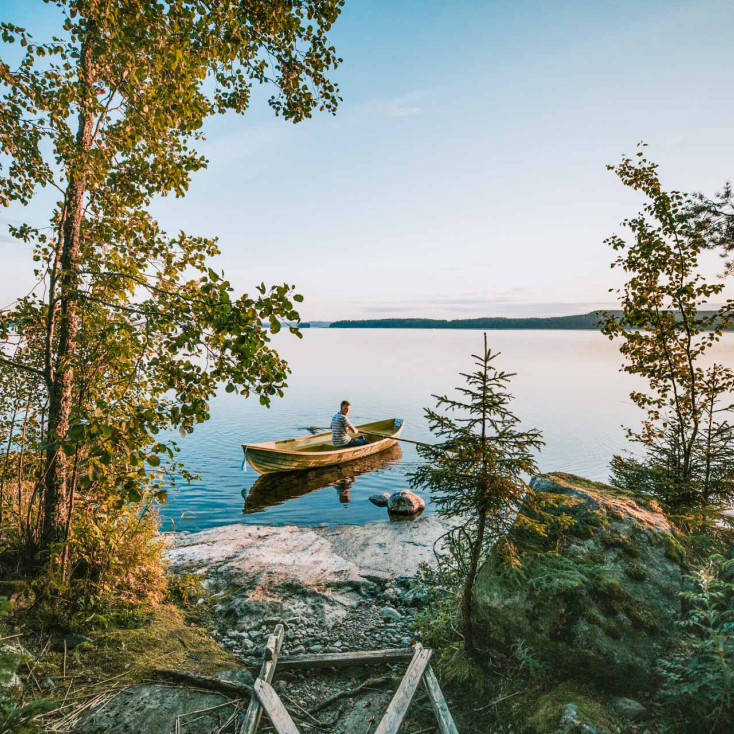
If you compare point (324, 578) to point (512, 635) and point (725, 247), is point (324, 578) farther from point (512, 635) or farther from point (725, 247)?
point (725, 247)

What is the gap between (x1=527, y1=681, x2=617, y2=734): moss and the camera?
350cm

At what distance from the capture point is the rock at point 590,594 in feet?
13.0

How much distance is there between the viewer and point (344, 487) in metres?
17.0

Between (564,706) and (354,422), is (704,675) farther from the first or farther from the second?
(354,422)

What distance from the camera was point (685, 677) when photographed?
3637 millimetres

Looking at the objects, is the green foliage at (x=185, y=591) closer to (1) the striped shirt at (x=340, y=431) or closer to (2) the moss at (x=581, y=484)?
(2) the moss at (x=581, y=484)

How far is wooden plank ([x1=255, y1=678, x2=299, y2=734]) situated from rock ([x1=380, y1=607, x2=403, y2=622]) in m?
2.42

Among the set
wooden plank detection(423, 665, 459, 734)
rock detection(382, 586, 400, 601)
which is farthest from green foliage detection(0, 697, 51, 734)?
rock detection(382, 586, 400, 601)

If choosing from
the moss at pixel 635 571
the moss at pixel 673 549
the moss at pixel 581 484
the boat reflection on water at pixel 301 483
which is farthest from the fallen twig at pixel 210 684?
the boat reflection on water at pixel 301 483

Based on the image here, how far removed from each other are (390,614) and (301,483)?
11.3 m

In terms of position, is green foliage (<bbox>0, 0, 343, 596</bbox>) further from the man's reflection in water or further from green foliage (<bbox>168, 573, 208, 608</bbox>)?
the man's reflection in water

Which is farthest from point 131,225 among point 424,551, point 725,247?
point 725,247

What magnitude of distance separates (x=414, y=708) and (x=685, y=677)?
2.39 metres

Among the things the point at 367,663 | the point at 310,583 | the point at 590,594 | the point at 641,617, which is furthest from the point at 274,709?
the point at 641,617
